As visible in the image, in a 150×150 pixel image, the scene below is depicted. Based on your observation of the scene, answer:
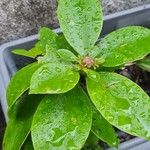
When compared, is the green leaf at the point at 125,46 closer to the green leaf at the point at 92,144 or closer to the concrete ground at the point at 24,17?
the green leaf at the point at 92,144

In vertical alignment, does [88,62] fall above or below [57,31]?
above

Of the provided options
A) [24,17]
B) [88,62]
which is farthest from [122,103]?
[24,17]

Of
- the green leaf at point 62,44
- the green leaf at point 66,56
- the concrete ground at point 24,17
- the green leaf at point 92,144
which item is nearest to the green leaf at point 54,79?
the green leaf at point 66,56

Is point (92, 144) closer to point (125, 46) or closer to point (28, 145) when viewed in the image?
point (28, 145)

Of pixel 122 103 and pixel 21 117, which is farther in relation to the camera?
pixel 21 117

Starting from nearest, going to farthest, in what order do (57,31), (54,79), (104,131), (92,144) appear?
(54,79)
(104,131)
(92,144)
(57,31)

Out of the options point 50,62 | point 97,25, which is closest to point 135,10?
point 97,25
